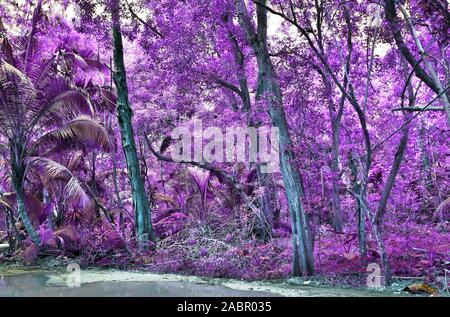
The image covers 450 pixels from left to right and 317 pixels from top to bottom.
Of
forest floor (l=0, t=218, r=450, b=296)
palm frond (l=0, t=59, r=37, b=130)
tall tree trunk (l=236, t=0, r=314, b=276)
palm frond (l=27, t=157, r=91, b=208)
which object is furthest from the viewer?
palm frond (l=27, t=157, r=91, b=208)

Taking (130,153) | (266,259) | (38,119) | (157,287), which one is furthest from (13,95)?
(266,259)

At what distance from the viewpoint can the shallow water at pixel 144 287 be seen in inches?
248

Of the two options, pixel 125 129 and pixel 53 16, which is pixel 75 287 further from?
pixel 53 16

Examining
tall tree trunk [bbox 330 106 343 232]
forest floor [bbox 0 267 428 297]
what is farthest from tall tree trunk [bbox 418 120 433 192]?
forest floor [bbox 0 267 428 297]

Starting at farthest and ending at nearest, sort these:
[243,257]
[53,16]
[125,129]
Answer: [53,16] → [125,129] → [243,257]

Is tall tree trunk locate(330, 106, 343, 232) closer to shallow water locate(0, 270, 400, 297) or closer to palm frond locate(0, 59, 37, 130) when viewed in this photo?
shallow water locate(0, 270, 400, 297)

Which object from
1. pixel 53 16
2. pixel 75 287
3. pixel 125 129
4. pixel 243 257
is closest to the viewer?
pixel 75 287

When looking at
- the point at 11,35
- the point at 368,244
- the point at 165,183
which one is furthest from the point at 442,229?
the point at 11,35

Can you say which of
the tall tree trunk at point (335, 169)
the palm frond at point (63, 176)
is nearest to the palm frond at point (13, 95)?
the palm frond at point (63, 176)

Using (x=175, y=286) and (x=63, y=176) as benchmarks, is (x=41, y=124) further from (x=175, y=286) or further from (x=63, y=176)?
(x=175, y=286)

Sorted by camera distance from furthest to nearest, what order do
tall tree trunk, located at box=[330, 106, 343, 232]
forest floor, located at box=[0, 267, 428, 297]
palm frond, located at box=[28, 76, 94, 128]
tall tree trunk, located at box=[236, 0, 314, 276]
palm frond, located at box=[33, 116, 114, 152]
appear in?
palm frond, located at box=[33, 116, 114, 152] < palm frond, located at box=[28, 76, 94, 128] < tall tree trunk, located at box=[330, 106, 343, 232] < tall tree trunk, located at box=[236, 0, 314, 276] < forest floor, located at box=[0, 267, 428, 297]

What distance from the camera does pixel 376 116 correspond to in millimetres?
14883

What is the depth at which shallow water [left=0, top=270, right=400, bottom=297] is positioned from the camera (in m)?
6.30
